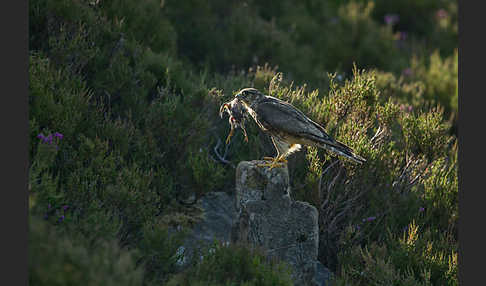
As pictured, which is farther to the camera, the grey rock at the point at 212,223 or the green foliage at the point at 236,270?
the grey rock at the point at 212,223

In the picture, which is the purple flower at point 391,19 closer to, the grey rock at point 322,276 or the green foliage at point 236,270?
the grey rock at point 322,276

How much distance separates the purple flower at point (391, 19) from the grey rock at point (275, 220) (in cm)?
919

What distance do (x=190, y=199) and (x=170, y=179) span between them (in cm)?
38

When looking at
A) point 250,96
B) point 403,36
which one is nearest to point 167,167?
point 250,96

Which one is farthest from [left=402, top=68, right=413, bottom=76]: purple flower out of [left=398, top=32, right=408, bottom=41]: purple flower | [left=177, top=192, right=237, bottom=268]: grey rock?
[left=177, top=192, right=237, bottom=268]: grey rock

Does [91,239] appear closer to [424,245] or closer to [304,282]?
[304,282]

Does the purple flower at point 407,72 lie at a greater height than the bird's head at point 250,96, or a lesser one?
lesser

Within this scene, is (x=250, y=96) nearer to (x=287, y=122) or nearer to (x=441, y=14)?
(x=287, y=122)

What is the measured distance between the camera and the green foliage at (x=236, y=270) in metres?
3.90

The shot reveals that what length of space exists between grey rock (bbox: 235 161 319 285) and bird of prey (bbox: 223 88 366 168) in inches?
6.9

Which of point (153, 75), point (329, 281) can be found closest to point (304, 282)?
point (329, 281)

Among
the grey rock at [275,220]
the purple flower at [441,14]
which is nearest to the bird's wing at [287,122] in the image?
the grey rock at [275,220]

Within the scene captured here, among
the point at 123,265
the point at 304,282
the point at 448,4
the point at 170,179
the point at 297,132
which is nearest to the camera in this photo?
the point at 123,265

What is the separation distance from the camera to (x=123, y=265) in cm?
298
